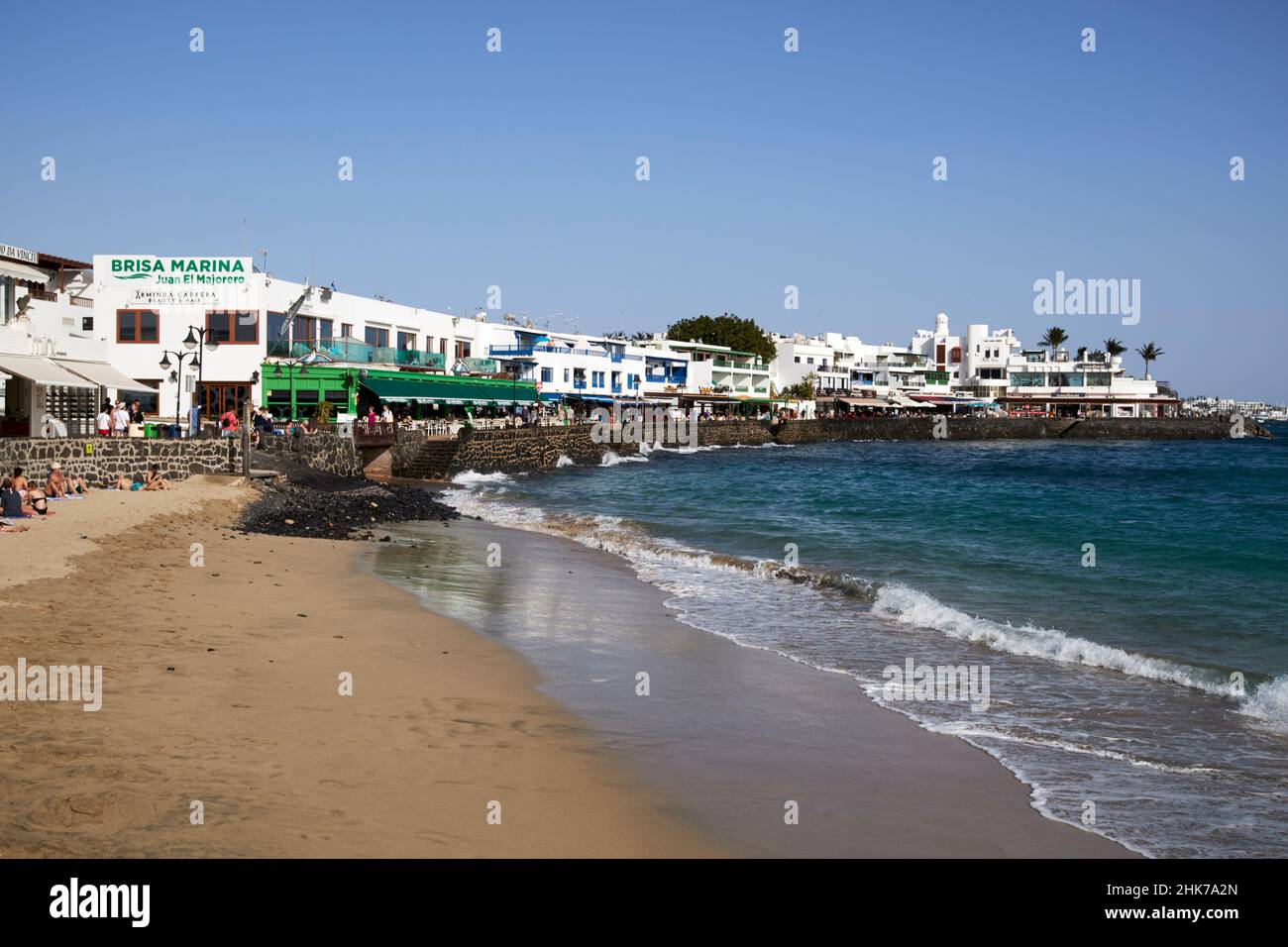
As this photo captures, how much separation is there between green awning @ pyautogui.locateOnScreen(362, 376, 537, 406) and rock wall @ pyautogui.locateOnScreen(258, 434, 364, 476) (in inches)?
277

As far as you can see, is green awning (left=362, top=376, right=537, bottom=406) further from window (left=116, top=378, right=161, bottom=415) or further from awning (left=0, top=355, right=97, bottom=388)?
awning (left=0, top=355, right=97, bottom=388)

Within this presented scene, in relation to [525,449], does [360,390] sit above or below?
above

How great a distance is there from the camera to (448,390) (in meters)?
53.2

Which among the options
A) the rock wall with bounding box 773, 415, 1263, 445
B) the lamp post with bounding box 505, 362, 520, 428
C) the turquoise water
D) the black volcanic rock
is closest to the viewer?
the turquoise water

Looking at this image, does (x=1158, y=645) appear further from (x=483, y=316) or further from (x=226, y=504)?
(x=483, y=316)

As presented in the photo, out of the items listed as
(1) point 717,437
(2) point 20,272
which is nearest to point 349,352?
(2) point 20,272

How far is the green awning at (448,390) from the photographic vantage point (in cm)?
4653

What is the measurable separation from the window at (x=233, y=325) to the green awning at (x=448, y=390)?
17.0 feet

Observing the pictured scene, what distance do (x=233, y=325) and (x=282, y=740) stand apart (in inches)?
1498

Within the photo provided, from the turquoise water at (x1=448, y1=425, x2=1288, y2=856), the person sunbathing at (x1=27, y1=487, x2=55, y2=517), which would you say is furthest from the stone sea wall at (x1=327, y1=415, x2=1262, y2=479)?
the person sunbathing at (x1=27, y1=487, x2=55, y2=517)

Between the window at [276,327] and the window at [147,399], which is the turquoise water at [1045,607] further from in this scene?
the window at [147,399]

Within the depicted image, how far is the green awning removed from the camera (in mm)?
46531

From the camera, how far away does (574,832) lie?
6.27m

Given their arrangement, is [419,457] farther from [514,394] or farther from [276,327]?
[514,394]
